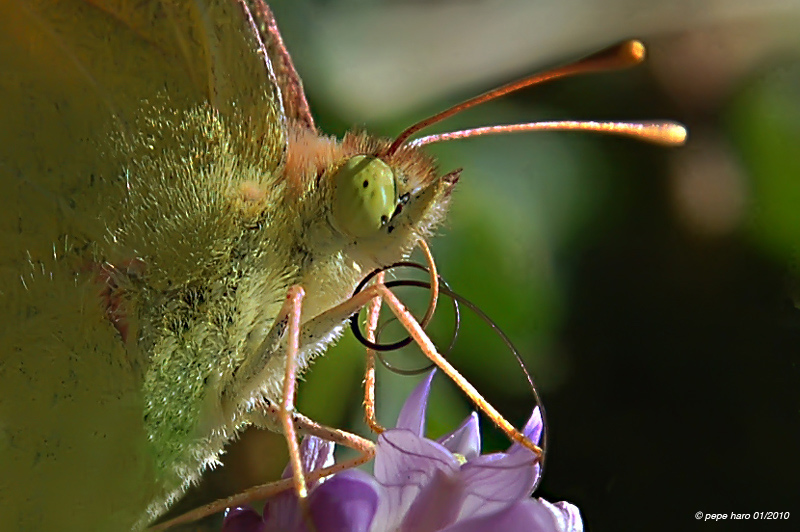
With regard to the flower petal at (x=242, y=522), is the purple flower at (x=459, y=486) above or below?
above

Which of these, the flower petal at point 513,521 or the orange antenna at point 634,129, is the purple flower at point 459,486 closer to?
the flower petal at point 513,521

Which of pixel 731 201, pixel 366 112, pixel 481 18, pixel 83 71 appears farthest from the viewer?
pixel 481 18

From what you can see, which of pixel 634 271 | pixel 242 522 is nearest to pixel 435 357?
pixel 242 522

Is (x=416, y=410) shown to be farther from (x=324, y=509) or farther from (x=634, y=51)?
(x=634, y=51)

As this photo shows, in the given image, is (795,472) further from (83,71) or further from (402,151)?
(83,71)

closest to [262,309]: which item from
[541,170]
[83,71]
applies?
[83,71]

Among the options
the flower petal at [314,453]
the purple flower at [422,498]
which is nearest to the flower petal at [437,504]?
the purple flower at [422,498]
